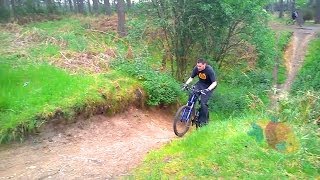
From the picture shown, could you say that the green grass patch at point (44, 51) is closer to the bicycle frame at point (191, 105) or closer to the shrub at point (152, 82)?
the shrub at point (152, 82)

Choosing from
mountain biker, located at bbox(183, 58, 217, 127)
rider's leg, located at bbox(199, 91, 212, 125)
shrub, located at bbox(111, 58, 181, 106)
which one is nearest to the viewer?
mountain biker, located at bbox(183, 58, 217, 127)

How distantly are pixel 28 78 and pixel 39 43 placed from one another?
3937 millimetres

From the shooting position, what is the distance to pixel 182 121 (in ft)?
31.5

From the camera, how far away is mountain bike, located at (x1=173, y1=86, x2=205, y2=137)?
952cm

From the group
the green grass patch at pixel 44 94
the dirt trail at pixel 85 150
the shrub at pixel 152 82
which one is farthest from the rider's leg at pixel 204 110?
the shrub at pixel 152 82

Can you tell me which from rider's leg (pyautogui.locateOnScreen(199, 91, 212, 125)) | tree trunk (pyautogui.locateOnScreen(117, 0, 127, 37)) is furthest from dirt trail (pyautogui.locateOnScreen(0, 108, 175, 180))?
tree trunk (pyautogui.locateOnScreen(117, 0, 127, 37))

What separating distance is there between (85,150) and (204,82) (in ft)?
11.1

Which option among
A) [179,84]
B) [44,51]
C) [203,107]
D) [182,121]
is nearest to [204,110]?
[203,107]

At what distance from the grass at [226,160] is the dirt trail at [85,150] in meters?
0.67

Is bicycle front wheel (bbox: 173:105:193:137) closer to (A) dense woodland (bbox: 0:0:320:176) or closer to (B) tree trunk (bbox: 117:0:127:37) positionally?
(A) dense woodland (bbox: 0:0:320:176)

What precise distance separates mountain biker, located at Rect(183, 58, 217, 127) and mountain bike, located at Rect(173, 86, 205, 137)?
0.12 m

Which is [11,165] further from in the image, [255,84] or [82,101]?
[255,84]

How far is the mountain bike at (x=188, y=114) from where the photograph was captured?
31.2 ft

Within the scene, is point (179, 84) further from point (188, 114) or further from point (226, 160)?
point (226, 160)
